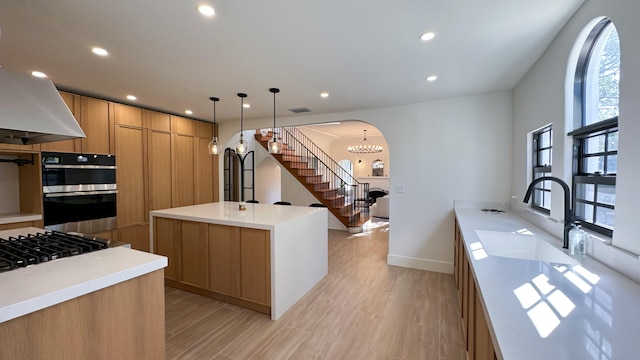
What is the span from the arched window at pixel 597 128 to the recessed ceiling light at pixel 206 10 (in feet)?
8.10

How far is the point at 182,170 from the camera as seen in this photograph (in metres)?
4.66

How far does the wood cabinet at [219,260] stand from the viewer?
2660mm

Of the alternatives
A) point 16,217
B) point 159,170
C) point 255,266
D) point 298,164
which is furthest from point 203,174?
point 255,266

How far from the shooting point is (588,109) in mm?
1854

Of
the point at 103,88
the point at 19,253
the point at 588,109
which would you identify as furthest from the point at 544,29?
the point at 103,88

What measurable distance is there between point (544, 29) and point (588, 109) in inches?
26.4

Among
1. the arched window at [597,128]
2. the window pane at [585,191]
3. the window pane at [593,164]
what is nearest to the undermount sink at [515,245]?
the arched window at [597,128]

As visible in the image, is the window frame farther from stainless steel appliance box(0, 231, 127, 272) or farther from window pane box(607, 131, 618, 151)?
stainless steel appliance box(0, 231, 127, 272)

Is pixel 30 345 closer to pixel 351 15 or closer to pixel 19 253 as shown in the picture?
pixel 19 253

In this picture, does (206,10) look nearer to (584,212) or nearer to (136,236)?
(584,212)

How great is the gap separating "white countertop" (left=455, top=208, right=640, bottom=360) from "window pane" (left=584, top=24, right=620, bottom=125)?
986mm

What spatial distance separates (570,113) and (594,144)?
278 millimetres

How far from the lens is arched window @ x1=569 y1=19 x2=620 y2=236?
5.32ft

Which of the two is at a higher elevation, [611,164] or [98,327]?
[611,164]
